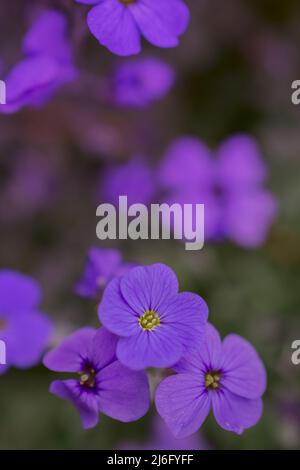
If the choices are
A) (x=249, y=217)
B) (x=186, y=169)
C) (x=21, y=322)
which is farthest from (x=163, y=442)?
(x=186, y=169)

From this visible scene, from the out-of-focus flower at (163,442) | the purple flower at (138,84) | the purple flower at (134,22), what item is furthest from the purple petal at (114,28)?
the out-of-focus flower at (163,442)

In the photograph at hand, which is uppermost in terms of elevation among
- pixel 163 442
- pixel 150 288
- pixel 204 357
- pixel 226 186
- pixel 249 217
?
pixel 226 186

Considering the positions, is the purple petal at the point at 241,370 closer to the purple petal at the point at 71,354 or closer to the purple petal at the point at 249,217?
the purple petal at the point at 71,354

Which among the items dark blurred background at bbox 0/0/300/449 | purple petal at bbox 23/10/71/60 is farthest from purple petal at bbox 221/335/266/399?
purple petal at bbox 23/10/71/60

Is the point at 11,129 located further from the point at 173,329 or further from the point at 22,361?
the point at 173,329

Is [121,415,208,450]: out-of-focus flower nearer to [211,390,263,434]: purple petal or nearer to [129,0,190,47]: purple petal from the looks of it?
[211,390,263,434]: purple petal

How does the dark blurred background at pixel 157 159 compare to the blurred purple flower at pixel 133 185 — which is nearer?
the dark blurred background at pixel 157 159

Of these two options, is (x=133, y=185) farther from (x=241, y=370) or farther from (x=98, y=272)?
(x=241, y=370)
